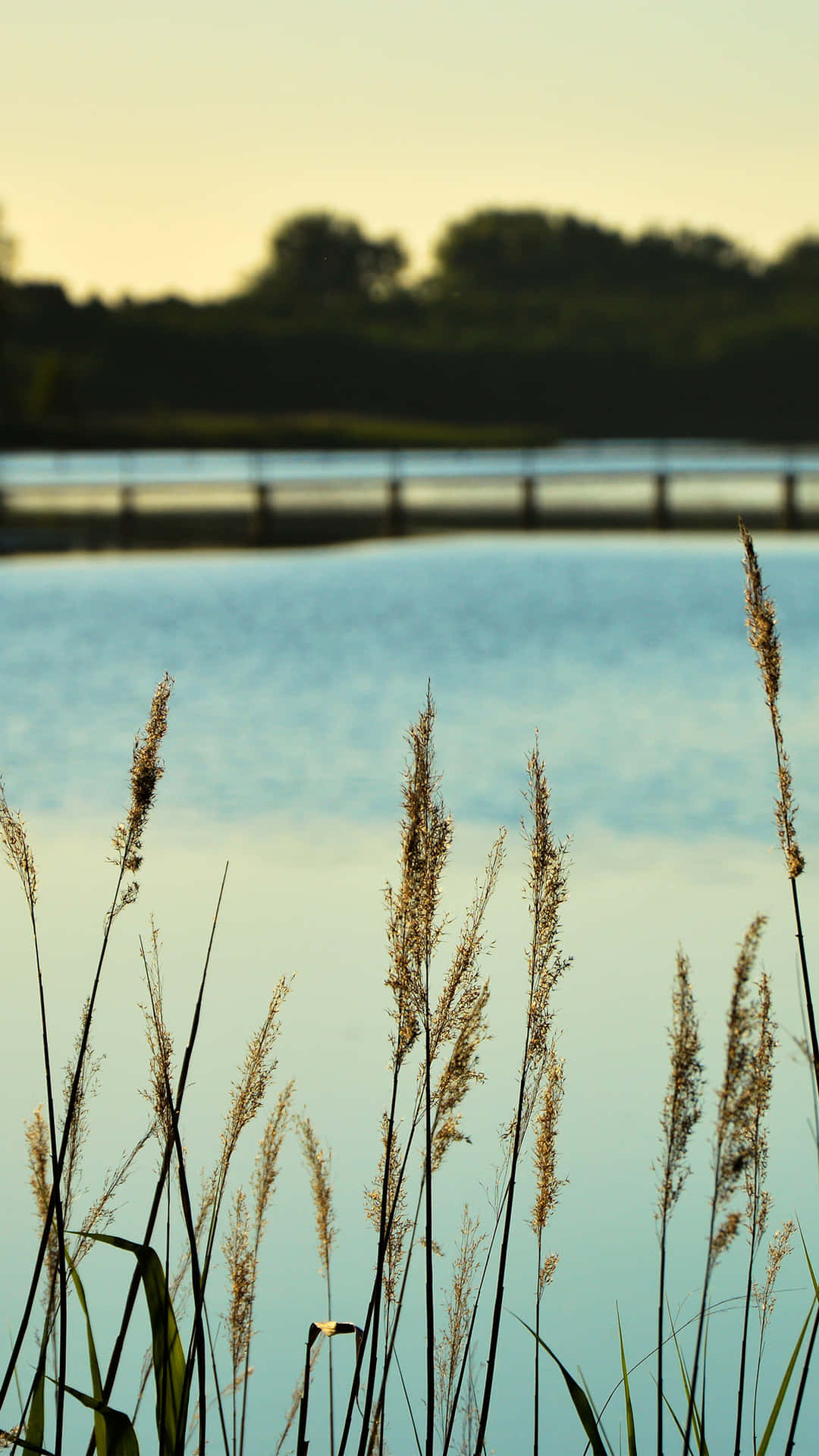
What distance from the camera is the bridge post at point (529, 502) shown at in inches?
1278

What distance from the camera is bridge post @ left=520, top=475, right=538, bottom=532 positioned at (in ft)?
107

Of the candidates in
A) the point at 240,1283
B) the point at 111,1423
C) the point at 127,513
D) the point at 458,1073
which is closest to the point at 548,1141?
the point at 458,1073

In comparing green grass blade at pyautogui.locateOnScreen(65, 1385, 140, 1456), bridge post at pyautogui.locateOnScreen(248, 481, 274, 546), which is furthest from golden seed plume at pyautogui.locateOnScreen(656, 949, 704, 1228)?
bridge post at pyautogui.locateOnScreen(248, 481, 274, 546)

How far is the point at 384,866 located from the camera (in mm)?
7980

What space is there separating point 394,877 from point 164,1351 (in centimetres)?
583

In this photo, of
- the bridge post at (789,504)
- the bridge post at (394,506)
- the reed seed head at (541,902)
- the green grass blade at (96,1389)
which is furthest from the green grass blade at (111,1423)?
the bridge post at (394,506)

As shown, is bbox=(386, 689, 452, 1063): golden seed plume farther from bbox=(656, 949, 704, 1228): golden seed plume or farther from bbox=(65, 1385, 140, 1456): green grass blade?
bbox=(65, 1385, 140, 1456): green grass blade

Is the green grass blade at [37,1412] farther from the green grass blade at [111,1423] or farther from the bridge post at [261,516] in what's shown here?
the bridge post at [261,516]

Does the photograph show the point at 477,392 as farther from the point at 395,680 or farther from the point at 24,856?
the point at 24,856

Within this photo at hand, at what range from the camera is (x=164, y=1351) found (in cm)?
190

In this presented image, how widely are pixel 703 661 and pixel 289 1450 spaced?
544 inches

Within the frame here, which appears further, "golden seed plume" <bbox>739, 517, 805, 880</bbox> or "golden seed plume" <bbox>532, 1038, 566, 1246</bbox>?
"golden seed plume" <bbox>532, 1038, 566, 1246</bbox>

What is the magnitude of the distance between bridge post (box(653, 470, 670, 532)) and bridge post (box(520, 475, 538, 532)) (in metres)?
2.20

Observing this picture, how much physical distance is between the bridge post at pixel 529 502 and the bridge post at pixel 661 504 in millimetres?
2198
